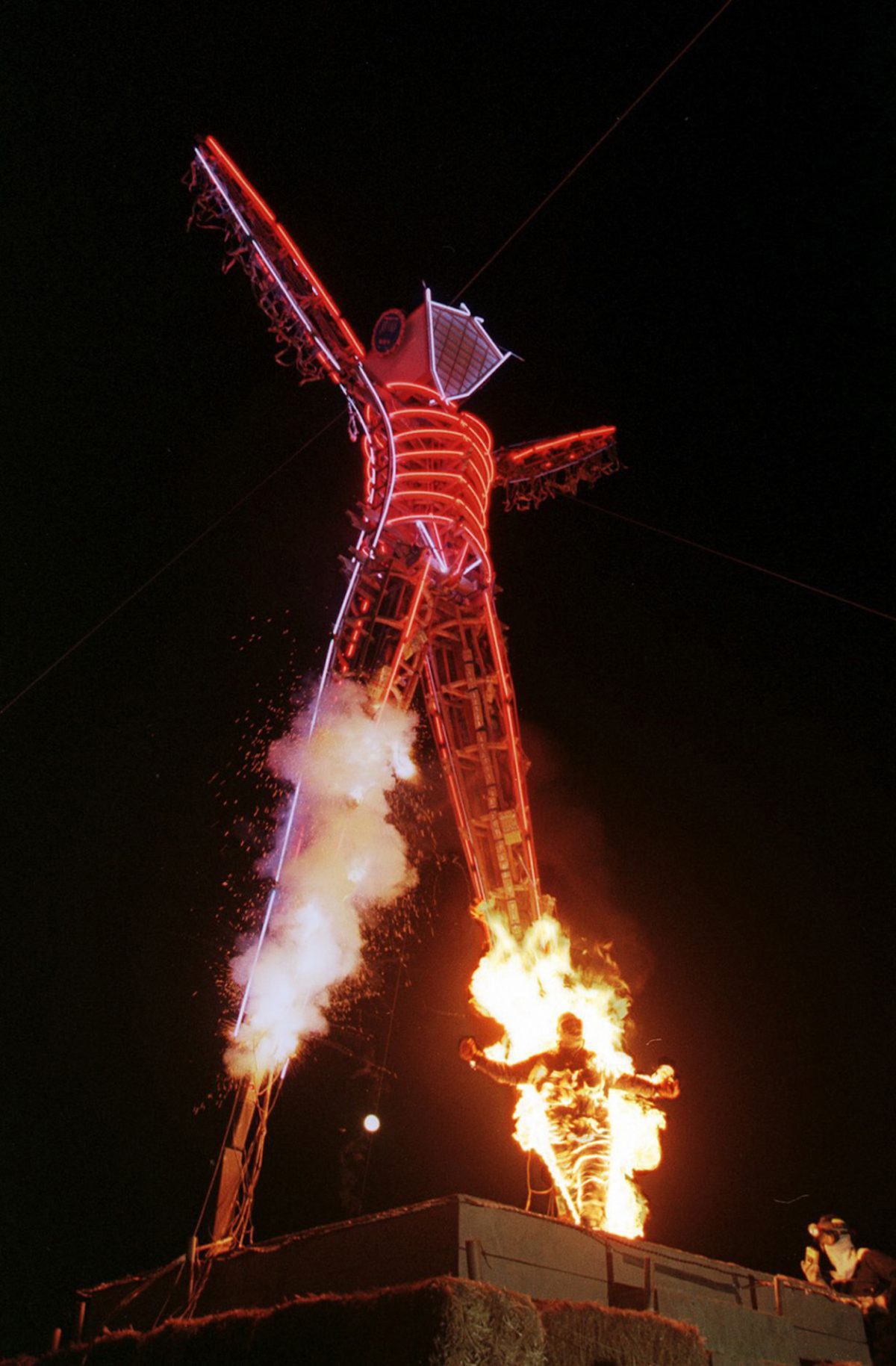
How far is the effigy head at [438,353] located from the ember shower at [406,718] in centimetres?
2

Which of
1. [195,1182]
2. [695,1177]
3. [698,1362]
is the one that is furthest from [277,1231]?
[698,1362]

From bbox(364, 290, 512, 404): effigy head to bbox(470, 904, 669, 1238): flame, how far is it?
717cm

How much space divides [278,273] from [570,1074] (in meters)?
10.2

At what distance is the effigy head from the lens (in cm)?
1351

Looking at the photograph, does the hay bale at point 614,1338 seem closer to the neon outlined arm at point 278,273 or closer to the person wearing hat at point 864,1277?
the person wearing hat at point 864,1277

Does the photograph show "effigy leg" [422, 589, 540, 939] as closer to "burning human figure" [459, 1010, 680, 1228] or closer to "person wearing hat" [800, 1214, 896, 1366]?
"burning human figure" [459, 1010, 680, 1228]

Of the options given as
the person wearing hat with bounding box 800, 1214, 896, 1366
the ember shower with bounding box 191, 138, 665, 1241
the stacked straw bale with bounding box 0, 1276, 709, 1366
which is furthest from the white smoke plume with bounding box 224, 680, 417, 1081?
the person wearing hat with bounding box 800, 1214, 896, 1366

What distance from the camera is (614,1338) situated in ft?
23.5

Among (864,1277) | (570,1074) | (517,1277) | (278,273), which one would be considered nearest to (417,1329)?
(517,1277)

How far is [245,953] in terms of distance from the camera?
39.9ft

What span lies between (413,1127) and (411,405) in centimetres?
1322

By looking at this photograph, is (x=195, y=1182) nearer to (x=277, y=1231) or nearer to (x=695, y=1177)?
(x=277, y=1231)

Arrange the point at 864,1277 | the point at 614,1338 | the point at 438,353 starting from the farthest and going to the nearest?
the point at 438,353
the point at 864,1277
the point at 614,1338

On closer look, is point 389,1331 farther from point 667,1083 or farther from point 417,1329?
point 667,1083
